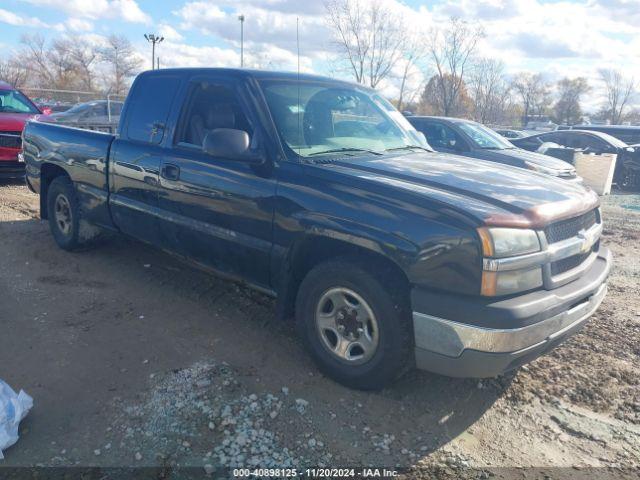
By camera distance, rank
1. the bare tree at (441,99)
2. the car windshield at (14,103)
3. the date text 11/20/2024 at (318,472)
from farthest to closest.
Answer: the bare tree at (441,99), the car windshield at (14,103), the date text 11/20/2024 at (318,472)

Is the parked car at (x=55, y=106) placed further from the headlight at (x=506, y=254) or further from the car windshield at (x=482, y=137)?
the headlight at (x=506, y=254)

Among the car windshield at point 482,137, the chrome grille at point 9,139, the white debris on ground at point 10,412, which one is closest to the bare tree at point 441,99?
the car windshield at point 482,137

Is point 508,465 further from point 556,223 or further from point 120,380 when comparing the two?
point 120,380

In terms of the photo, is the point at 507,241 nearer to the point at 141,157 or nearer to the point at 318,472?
the point at 318,472

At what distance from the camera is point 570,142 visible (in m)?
15.2

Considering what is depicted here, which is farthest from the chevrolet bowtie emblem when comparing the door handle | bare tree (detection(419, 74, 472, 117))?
bare tree (detection(419, 74, 472, 117))

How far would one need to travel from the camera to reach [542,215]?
2.91 m

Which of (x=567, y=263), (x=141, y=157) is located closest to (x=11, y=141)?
(x=141, y=157)

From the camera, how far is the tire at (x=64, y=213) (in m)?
5.64

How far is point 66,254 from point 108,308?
1.72 metres

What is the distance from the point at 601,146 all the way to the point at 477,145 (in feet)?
22.5

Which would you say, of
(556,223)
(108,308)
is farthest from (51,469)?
(556,223)

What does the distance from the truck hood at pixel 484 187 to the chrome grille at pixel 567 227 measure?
5cm

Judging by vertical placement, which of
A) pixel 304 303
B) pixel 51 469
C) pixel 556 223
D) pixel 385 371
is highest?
pixel 556 223
